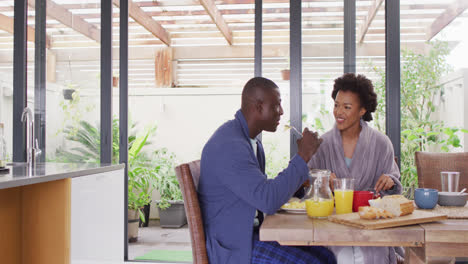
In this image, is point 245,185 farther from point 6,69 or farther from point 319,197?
point 6,69

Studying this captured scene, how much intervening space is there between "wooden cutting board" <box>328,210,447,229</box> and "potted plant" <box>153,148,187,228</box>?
408cm

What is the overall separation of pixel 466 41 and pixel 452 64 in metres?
0.21

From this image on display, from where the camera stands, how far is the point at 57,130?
3900 mm

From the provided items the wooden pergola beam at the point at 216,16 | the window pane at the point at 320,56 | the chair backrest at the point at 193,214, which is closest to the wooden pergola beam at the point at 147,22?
the wooden pergola beam at the point at 216,16

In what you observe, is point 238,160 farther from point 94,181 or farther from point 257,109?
point 94,181

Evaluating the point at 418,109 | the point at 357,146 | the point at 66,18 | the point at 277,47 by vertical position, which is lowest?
the point at 357,146

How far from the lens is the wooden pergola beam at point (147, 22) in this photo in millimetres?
5783

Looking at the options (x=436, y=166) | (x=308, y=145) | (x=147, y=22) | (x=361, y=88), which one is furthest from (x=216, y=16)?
(x=308, y=145)

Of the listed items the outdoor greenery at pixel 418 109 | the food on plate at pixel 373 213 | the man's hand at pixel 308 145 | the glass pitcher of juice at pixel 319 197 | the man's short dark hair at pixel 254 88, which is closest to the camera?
the food on plate at pixel 373 213

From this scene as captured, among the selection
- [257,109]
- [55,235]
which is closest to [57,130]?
[55,235]

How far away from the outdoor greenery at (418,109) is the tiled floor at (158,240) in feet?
7.38

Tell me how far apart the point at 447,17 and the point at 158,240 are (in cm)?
349

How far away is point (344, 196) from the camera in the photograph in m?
1.69

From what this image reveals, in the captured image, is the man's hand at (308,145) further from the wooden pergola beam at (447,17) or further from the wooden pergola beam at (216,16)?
the wooden pergola beam at (216,16)
